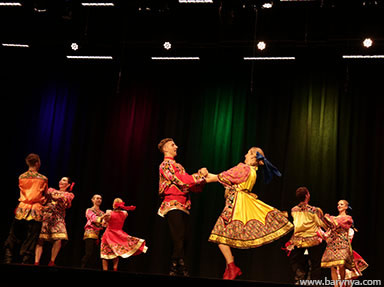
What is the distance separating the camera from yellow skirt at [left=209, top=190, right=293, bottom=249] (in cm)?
617

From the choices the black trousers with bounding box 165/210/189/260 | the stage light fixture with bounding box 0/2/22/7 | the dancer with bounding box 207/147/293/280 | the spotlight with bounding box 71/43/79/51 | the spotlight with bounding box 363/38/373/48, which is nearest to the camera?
the black trousers with bounding box 165/210/189/260

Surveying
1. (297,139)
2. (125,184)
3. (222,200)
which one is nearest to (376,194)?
(297,139)

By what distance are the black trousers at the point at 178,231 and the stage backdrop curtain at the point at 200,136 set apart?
344 cm

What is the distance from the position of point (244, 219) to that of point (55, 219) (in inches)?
116

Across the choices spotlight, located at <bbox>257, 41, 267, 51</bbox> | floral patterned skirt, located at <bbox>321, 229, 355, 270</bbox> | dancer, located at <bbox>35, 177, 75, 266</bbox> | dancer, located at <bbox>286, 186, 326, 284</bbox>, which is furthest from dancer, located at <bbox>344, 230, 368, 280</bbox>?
dancer, located at <bbox>35, 177, 75, 266</bbox>

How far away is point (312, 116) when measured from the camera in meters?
9.84

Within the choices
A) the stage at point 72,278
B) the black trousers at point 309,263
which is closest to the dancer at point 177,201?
the stage at point 72,278

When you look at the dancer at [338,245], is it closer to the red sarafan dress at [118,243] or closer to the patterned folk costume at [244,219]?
the patterned folk costume at [244,219]

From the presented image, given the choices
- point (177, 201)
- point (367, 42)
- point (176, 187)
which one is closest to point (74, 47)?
point (176, 187)

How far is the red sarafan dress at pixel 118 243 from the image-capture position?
778 cm

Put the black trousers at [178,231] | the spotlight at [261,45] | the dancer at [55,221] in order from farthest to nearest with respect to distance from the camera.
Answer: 1. the spotlight at [261,45]
2. the dancer at [55,221]
3. the black trousers at [178,231]

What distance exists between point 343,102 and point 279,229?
165 inches

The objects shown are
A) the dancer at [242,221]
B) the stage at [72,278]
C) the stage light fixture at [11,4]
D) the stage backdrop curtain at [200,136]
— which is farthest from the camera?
the stage backdrop curtain at [200,136]

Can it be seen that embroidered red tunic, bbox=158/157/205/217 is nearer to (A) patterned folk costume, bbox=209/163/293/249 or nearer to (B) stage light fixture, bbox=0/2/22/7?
(A) patterned folk costume, bbox=209/163/293/249
